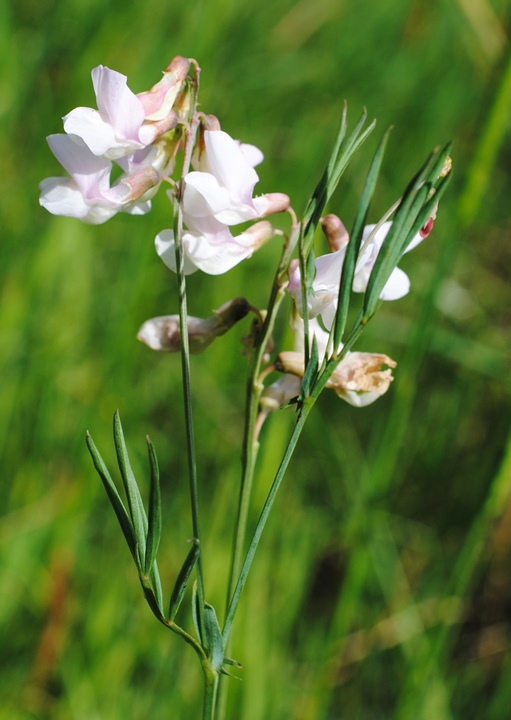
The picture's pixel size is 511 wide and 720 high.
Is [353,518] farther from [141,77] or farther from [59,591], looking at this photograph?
[141,77]

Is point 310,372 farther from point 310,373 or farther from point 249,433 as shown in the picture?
point 249,433

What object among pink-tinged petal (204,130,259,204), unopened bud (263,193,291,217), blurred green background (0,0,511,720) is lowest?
blurred green background (0,0,511,720)

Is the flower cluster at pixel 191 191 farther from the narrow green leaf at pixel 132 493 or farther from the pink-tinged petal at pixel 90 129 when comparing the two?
the narrow green leaf at pixel 132 493

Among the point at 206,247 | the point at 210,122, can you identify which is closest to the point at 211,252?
the point at 206,247

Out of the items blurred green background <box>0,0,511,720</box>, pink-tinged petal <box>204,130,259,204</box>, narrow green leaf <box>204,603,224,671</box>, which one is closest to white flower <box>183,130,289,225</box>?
pink-tinged petal <box>204,130,259,204</box>

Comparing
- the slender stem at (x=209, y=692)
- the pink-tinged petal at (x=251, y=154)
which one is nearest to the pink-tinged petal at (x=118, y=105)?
the pink-tinged petal at (x=251, y=154)

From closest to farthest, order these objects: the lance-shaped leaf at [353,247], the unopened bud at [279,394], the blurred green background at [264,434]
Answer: the lance-shaped leaf at [353,247] < the unopened bud at [279,394] < the blurred green background at [264,434]

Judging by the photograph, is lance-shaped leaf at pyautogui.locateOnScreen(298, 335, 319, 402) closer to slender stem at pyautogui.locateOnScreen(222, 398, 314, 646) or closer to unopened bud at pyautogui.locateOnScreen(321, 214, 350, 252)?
slender stem at pyautogui.locateOnScreen(222, 398, 314, 646)

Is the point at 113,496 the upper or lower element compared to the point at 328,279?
lower
